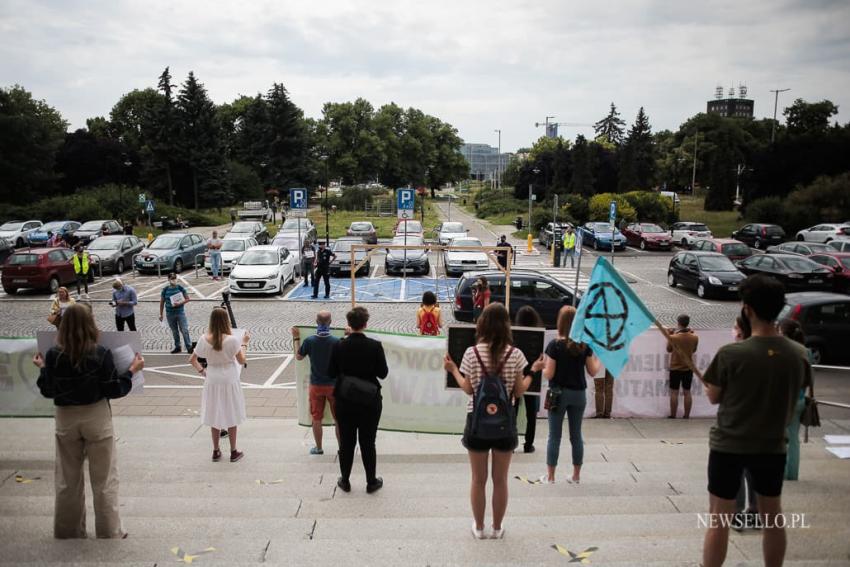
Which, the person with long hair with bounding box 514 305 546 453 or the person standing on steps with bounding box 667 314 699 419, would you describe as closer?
the person with long hair with bounding box 514 305 546 453

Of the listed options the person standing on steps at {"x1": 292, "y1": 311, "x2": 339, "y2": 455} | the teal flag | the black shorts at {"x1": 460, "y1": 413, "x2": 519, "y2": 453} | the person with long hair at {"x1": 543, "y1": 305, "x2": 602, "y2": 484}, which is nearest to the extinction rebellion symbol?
the teal flag

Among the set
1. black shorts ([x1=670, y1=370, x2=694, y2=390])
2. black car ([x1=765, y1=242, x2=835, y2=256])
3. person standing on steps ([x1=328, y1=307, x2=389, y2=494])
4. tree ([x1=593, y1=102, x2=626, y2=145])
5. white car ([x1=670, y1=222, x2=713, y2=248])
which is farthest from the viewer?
tree ([x1=593, y1=102, x2=626, y2=145])

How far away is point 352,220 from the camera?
2325 inches

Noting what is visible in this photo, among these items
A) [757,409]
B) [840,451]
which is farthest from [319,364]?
[840,451]

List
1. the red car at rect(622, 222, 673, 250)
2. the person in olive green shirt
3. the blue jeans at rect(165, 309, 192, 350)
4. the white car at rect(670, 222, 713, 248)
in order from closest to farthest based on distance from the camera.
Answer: the person in olive green shirt < the blue jeans at rect(165, 309, 192, 350) < the red car at rect(622, 222, 673, 250) < the white car at rect(670, 222, 713, 248)

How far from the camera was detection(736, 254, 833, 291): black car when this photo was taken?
23.1 metres

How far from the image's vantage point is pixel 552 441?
20.6 ft

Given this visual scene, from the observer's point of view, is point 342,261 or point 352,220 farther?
point 352,220

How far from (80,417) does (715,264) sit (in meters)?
22.9

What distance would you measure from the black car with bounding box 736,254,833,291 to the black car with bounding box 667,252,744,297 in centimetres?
104

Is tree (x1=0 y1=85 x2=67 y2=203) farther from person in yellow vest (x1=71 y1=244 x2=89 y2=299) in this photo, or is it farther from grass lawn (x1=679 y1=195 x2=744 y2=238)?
grass lawn (x1=679 y1=195 x2=744 y2=238)

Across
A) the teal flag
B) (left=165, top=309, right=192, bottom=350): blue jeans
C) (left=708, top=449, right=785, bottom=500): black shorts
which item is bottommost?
(left=165, top=309, right=192, bottom=350): blue jeans

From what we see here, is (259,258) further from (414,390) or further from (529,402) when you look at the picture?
(529,402)

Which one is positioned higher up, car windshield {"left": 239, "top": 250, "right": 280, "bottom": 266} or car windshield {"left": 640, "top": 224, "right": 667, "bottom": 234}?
car windshield {"left": 640, "top": 224, "right": 667, "bottom": 234}
